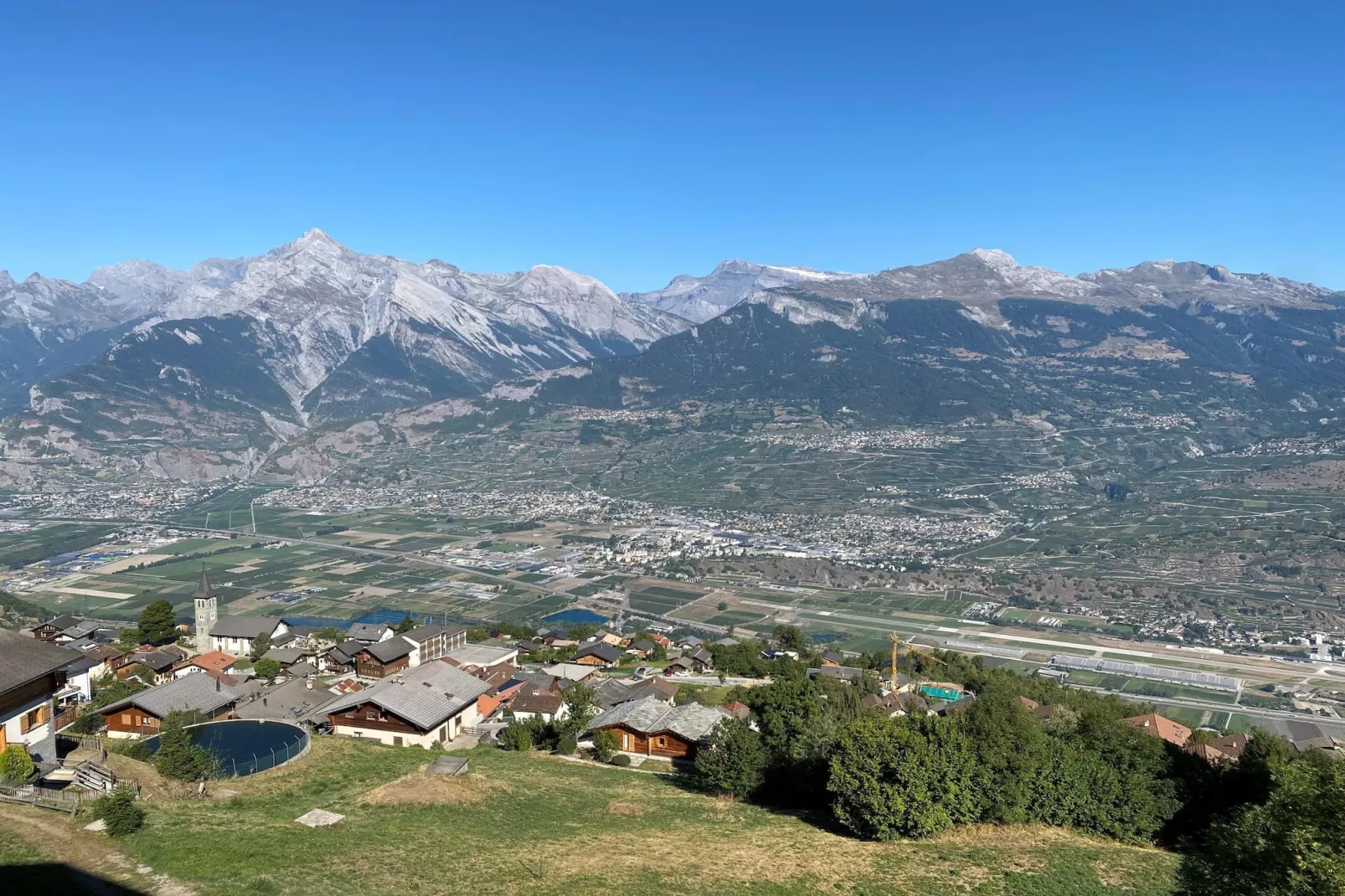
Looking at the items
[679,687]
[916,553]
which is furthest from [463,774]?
[916,553]

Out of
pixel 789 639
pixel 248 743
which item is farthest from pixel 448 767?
pixel 789 639

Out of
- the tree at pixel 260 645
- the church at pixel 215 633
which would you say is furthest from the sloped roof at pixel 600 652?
the church at pixel 215 633

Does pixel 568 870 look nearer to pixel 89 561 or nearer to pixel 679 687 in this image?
pixel 679 687

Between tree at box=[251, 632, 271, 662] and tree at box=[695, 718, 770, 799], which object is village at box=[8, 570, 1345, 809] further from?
tree at box=[695, 718, 770, 799]

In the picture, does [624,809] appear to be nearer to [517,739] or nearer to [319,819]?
[319,819]

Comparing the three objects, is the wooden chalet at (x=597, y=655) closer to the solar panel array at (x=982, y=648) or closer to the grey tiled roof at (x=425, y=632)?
the grey tiled roof at (x=425, y=632)

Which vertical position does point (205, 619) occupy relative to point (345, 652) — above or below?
above

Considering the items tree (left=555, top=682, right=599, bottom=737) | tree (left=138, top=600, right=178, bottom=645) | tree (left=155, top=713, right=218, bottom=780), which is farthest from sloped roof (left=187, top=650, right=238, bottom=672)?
tree (left=155, top=713, right=218, bottom=780)
